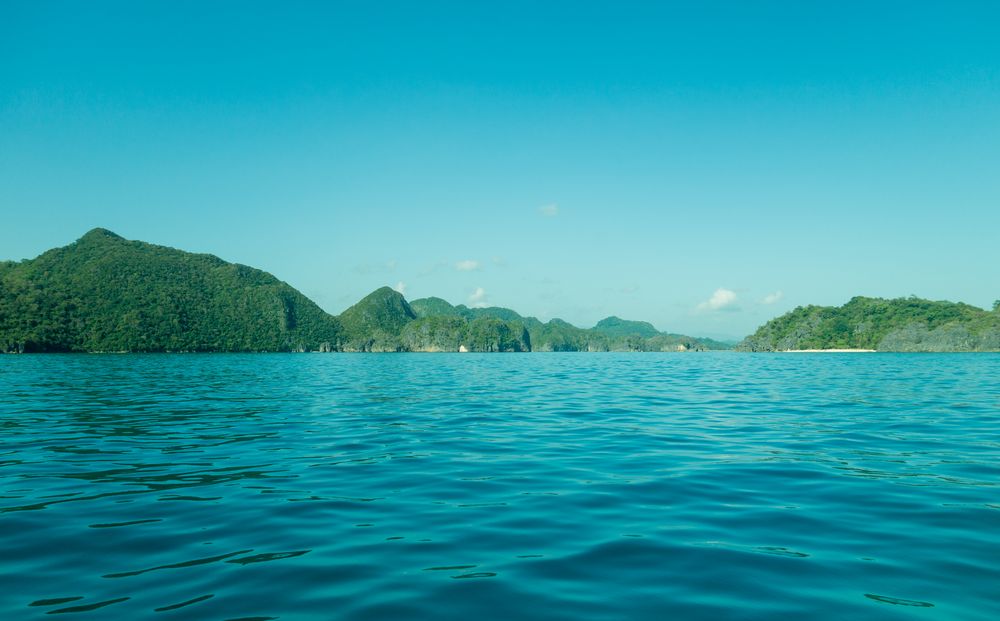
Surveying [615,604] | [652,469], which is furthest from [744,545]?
[652,469]

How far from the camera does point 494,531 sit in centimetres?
884

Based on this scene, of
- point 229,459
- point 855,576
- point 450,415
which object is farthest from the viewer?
point 450,415

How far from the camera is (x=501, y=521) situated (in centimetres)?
934

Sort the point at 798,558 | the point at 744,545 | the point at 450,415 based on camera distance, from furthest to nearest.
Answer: the point at 450,415 → the point at 744,545 → the point at 798,558

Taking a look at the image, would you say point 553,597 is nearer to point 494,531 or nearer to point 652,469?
point 494,531

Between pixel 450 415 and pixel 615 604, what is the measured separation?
60.4 feet

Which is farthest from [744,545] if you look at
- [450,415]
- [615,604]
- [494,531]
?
[450,415]

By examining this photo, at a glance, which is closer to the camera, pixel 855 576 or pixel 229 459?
pixel 855 576

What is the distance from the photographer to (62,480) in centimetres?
1196

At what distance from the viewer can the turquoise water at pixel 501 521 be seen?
6297 millimetres

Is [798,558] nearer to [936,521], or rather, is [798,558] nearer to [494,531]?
[936,521]

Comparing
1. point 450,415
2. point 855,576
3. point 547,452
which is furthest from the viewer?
point 450,415

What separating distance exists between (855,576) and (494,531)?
4.80 m

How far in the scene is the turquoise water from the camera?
6.30 metres
